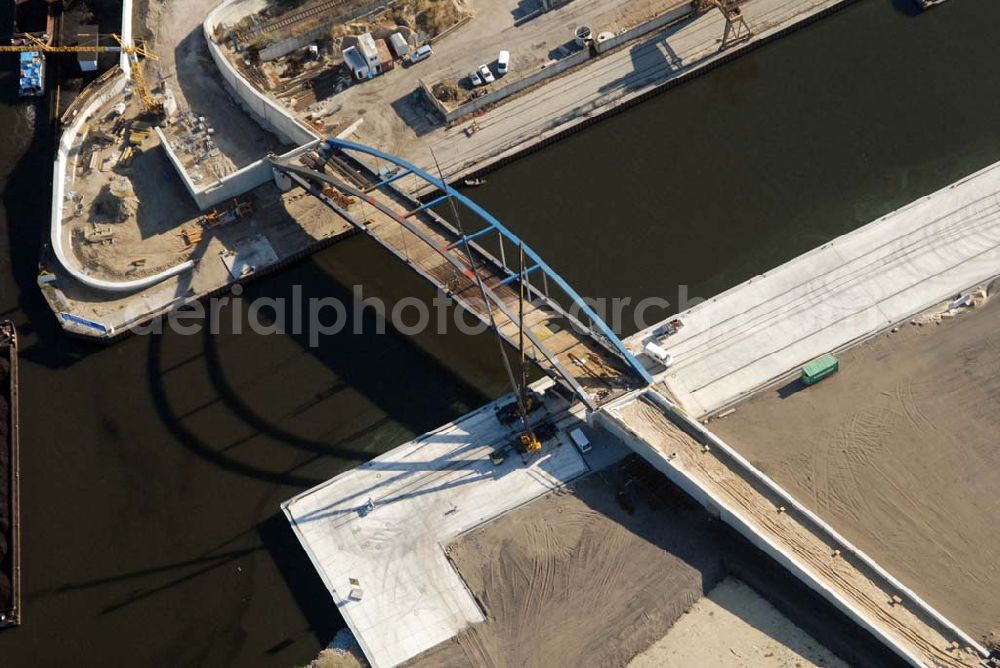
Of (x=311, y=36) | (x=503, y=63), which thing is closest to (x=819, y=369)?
(x=503, y=63)

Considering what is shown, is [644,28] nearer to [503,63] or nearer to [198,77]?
[503,63]

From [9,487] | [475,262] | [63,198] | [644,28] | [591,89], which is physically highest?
[63,198]

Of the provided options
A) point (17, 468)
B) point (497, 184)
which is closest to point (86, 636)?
point (17, 468)

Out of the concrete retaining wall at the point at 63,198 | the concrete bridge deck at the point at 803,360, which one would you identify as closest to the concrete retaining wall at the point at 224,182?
the concrete retaining wall at the point at 63,198

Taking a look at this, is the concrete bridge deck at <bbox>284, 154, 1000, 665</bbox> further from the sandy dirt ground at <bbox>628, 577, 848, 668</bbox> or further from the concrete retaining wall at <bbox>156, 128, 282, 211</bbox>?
the concrete retaining wall at <bbox>156, 128, 282, 211</bbox>

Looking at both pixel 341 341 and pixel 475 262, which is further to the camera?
pixel 341 341

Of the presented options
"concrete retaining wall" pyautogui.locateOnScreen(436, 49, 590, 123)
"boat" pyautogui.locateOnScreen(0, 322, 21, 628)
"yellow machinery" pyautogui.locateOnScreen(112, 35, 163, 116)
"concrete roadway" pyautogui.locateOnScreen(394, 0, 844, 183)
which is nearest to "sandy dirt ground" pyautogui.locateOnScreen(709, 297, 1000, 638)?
"concrete roadway" pyautogui.locateOnScreen(394, 0, 844, 183)
